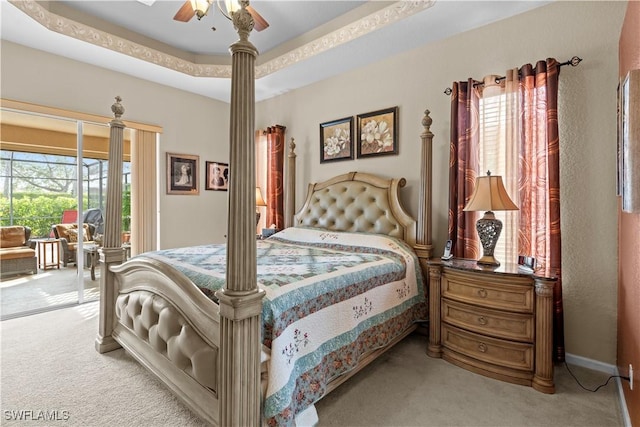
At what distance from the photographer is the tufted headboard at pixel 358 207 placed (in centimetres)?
311

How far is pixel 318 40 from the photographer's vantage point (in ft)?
10.9

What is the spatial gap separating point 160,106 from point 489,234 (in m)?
4.35

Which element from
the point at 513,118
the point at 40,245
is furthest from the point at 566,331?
the point at 40,245

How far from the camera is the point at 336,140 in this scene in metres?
A: 3.83

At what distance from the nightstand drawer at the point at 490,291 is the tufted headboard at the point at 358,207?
2.37ft

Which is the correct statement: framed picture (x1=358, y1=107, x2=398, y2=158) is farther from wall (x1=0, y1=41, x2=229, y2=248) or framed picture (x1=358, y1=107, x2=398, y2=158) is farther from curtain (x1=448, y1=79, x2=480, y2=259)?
wall (x1=0, y1=41, x2=229, y2=248)

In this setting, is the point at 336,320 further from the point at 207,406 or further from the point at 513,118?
the point at 513,118

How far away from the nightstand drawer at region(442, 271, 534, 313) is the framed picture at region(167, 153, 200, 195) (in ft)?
12.6

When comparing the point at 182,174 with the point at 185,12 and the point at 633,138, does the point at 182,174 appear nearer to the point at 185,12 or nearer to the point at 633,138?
the point at 185,12

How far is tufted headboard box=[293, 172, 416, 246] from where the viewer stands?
3.11m

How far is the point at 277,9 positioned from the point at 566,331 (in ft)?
12.5

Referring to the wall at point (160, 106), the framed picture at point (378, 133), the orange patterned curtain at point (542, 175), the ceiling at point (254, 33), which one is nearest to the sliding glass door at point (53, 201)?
the wall at point (160, 106)

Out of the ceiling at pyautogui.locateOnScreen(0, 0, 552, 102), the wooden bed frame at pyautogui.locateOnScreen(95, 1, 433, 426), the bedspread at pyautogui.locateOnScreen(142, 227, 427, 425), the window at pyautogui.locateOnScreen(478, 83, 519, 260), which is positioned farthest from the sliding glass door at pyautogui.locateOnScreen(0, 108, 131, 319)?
the window at pyautogui.locateOnScreen(478, 83, 519, 260)

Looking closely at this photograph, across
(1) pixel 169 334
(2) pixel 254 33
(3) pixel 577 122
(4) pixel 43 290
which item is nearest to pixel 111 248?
(1) pixel 169 334
